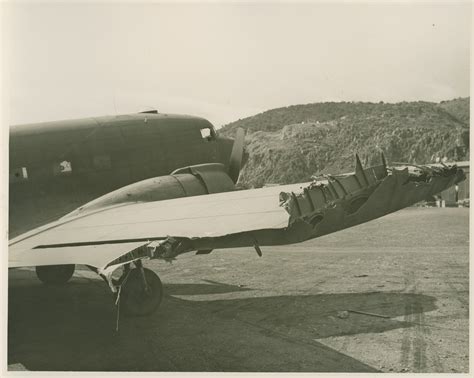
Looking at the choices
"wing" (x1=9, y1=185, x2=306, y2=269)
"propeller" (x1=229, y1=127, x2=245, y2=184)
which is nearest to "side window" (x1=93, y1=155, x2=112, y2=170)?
"wing" (x1=9, y1=185, x2=306, y2=269)

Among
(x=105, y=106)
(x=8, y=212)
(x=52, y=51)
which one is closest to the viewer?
(x=8, y=212)

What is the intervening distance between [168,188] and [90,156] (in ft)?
5.89

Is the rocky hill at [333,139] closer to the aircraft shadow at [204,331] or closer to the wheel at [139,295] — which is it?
the aircraft shadow at [204,331]

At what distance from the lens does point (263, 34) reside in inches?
317

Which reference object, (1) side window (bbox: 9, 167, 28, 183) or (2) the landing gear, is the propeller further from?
(1) side window (bbox: 9, 167, 28, 183)

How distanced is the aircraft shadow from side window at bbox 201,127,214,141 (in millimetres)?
3755

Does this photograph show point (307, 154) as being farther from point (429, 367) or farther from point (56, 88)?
point (429, 367)

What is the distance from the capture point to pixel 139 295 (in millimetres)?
6859

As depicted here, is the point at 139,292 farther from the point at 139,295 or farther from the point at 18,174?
the point at 18,174

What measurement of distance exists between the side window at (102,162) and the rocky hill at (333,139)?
7140 millimetres

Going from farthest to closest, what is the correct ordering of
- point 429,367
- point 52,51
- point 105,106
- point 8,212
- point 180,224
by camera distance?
point 105,106 → point 52,51 → point 8,212 → point 180,224 → point 429,367

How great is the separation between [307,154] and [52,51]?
13937 millimetres

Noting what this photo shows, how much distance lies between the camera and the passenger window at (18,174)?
775cm

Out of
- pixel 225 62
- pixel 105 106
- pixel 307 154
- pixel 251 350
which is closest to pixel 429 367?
pixel 251 350
